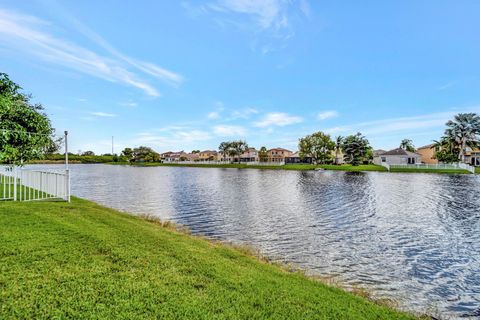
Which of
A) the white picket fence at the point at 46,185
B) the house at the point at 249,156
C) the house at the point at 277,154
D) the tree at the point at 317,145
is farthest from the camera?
the house at the point at 249,156

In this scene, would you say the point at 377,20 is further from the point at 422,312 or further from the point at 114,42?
the point at 422,312

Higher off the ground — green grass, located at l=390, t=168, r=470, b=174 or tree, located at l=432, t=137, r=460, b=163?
tree, located at l=432, t=137, r=460, b=163

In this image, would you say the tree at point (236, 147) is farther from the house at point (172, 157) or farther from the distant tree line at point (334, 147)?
the house at point (172, 157)

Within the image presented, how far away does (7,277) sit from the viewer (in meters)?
4.91

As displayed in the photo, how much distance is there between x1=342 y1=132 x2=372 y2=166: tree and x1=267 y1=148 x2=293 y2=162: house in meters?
33.8

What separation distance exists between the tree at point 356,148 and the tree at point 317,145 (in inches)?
233

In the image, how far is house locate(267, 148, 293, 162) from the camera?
11816 centimetres

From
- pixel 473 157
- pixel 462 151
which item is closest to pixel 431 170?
pixel 462 151

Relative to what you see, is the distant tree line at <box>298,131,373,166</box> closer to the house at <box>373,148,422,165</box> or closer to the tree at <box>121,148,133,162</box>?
the house at <box>373,148,422,165</box>

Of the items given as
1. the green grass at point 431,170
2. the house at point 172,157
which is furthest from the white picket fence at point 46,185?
the house at point 172,157

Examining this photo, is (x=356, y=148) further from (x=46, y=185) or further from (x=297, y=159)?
(x=46, y=185)

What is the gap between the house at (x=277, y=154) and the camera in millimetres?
118156

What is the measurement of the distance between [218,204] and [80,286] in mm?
17461

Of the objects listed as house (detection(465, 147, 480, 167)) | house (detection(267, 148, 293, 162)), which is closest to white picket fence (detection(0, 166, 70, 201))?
house (detection(465, 147, 480, 167))
